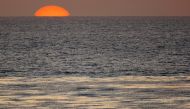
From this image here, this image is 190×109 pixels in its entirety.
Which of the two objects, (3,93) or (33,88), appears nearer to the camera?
(3,93)

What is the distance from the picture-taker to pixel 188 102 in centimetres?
2783

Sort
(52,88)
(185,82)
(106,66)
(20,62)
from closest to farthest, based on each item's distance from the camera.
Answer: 1. (52,88)
2. (185,82)
3. (106,66)
4. (20,62)

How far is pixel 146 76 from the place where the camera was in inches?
1639

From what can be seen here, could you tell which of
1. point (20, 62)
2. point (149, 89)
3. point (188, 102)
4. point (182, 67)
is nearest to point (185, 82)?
point (149, 89)

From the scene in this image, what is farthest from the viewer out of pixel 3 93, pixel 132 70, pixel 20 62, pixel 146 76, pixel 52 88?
pixel 20 62

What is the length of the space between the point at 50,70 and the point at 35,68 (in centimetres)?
236

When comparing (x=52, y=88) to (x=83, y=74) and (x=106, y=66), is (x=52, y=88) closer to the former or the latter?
(x=83, y=74)

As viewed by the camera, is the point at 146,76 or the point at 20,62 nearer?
the point at 146,76

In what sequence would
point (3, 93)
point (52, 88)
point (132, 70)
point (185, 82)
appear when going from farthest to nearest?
point (132, 70) → point (185, 82) → point (52, 88) → point (3, 93)

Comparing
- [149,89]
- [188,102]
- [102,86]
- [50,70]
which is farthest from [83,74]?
[188,102]

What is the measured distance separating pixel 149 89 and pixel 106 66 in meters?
17.9

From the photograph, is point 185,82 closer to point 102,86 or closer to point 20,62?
point 102,86

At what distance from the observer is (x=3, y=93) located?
31094mm

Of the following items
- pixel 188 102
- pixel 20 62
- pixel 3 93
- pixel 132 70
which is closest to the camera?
pixel 188 102
